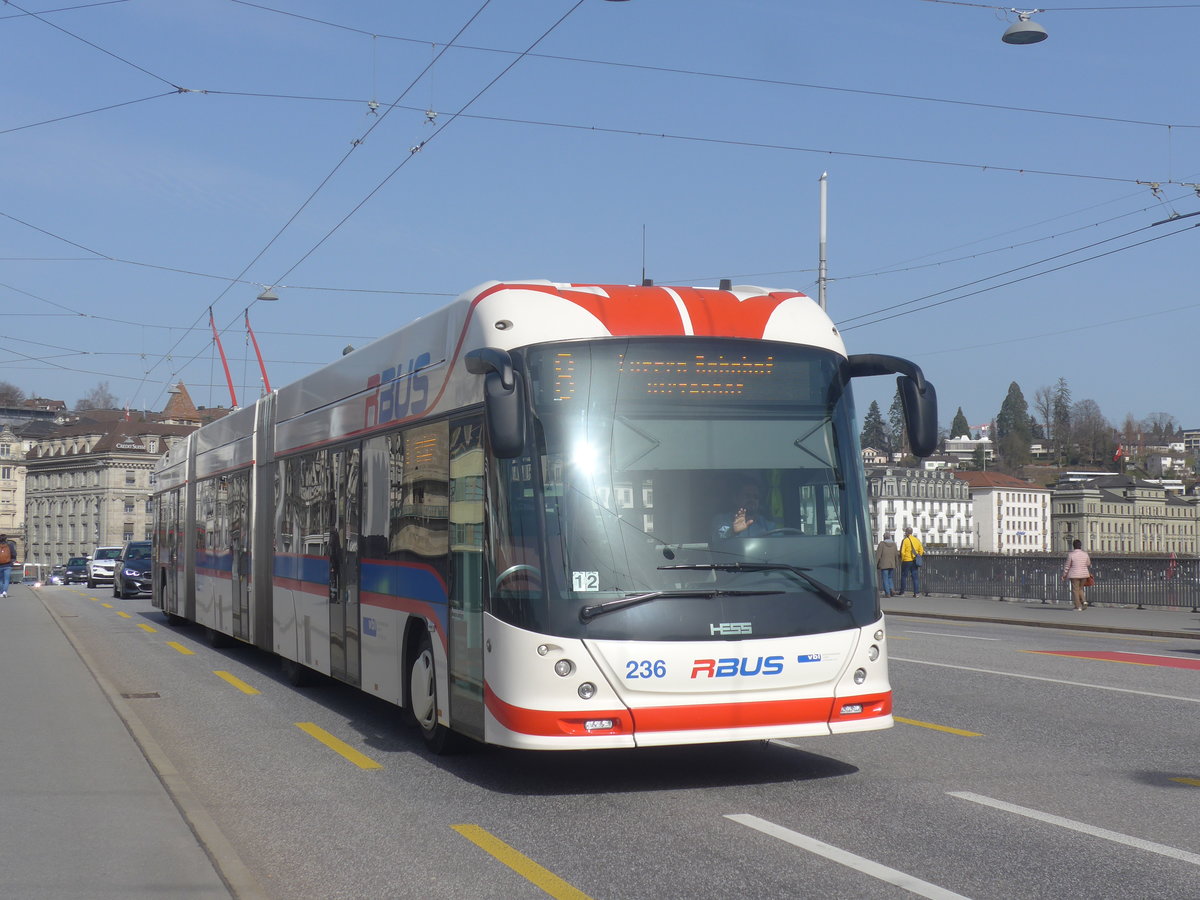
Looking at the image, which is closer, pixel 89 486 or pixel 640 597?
pixel 640 597

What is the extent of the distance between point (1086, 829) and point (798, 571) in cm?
219

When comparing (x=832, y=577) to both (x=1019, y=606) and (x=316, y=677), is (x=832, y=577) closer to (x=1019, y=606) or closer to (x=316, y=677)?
(x=316, y=677)

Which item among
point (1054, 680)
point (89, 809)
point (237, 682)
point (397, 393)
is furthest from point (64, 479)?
point (89, 809)

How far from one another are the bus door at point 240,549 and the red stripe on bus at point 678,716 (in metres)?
9.56

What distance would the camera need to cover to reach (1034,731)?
10.9 m

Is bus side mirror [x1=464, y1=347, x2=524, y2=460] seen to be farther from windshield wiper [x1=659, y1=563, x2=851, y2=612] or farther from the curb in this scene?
the curb

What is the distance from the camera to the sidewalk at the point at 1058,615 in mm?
24375

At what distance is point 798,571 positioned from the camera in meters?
8.72

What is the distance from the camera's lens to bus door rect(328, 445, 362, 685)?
12164 millimetres

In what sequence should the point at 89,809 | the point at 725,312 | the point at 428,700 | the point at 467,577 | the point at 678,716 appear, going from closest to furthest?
the point at 89,809 < the point at 678,716 < the point at 467,577 < the point at 725,312 < the point at 428,700

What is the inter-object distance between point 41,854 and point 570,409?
370 centimetres

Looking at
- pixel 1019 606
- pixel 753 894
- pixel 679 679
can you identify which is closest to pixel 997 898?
pixel 753 894

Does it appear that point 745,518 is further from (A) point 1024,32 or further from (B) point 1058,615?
(B) point 1058,615

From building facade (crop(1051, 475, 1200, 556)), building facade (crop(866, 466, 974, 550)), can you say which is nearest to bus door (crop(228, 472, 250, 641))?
building facade (crop(1051, 475, 1200, 556))
